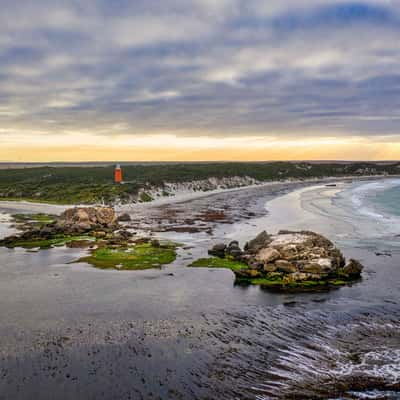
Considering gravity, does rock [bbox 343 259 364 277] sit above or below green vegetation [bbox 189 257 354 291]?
above

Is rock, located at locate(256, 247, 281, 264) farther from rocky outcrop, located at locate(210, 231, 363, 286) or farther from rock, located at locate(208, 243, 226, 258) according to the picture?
rock, located at locate(208, 243, 226, 258)

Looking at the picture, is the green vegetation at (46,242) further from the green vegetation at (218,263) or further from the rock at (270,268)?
the rock at (270,268)

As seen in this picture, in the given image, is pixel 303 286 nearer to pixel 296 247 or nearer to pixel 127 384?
pixel 296 247

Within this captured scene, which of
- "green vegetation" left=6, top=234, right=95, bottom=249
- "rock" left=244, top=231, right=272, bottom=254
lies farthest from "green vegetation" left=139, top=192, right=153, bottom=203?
"rock" left=244, top=231, right=272, bottom=254

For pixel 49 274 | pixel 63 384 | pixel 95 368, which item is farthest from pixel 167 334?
pixel 49 274

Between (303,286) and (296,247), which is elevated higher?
(296,247)

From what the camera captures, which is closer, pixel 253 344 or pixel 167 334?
pixel 253 344

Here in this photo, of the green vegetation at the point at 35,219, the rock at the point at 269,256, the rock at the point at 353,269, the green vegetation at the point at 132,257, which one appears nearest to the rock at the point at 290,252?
the rock at the point at 269,256
